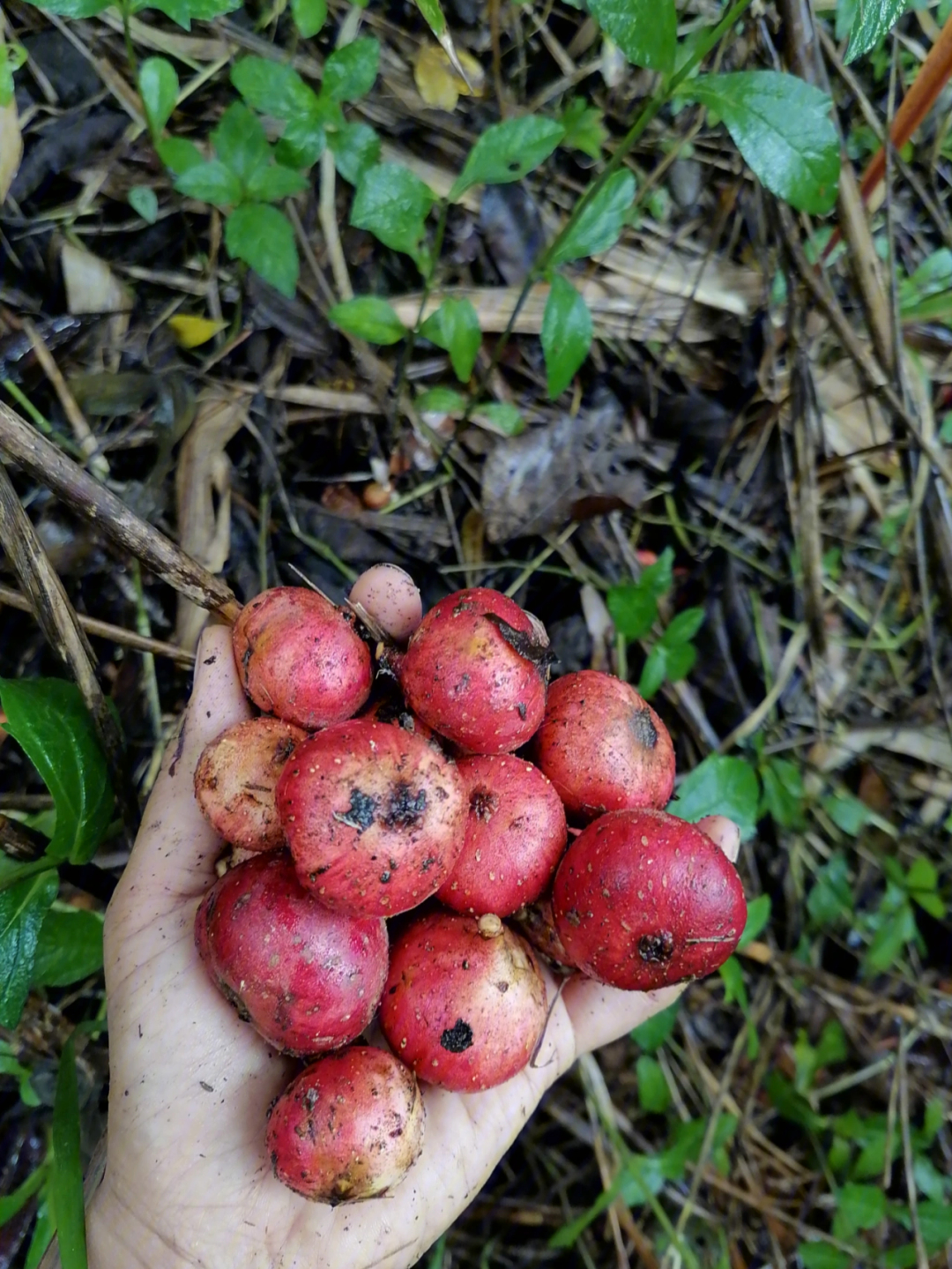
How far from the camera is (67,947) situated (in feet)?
7.51

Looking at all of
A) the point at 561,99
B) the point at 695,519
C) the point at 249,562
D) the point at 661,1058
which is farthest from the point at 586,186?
the point at 661,1058

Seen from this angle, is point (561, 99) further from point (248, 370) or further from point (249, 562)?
point (249, 562)

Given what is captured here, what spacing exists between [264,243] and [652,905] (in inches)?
→ 77.6

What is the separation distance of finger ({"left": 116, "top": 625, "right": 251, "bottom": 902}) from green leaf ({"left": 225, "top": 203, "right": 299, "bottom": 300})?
1004 millimetres

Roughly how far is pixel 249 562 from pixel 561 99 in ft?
6.73

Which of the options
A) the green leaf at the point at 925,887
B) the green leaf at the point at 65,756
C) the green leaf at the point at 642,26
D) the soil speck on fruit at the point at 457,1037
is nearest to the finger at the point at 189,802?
the green leaf at the point at 65,756

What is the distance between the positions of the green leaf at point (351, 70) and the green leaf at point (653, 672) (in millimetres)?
1847

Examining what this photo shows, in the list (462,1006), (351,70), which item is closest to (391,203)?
(351,70)

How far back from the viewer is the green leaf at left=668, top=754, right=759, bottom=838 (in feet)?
8.95

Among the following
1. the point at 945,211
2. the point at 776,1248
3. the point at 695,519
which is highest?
the point at 945,211

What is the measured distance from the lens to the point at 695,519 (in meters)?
3.48

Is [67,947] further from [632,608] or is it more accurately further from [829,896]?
[829,896]

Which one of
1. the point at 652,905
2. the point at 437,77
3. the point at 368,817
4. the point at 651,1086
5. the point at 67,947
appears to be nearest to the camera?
the point at 368,817

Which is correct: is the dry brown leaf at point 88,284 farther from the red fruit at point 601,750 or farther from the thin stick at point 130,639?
the red fruit at point 601,750
